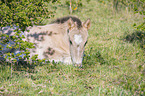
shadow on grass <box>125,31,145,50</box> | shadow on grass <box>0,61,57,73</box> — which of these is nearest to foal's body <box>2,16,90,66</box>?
shadow on grass <box>0,61,57,73</box>

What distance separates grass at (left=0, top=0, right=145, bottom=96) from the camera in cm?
511

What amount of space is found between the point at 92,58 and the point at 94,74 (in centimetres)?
121

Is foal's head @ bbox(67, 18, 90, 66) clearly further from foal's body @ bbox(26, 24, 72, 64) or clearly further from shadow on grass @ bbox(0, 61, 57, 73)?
shadow on grass @ bbox(0, 61, 57, 73)

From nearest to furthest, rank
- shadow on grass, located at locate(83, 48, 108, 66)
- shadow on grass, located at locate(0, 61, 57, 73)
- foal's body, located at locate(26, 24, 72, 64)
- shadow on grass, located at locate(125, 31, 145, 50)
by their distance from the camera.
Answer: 1. shadow on grass, located at locate(0, 61, 57, 73)
2. shadow on grass, located at locate(83, 48, 108, 66)
3. foal's body, located at locate(26, 24, 72, 64)
4. shadow on grass, located at locate(125, 31, 145, 50)

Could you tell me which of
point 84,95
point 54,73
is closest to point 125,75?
point 84,95

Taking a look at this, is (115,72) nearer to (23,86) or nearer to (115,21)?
(23,86)

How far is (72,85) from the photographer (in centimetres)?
555

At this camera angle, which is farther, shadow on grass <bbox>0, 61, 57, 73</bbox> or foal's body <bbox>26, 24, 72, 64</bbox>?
foal's body <bbox>26, 24, 72, 64</bbox>

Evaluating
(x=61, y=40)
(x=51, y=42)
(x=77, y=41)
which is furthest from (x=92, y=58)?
(x=51, y=42)

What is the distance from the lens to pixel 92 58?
730cm

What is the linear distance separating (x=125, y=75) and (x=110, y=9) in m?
9.94

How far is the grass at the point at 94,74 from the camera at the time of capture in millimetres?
5109

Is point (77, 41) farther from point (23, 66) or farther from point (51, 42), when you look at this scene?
point (23, 66)

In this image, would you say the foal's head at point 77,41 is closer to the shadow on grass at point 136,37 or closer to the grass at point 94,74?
the grass at point 94,74
